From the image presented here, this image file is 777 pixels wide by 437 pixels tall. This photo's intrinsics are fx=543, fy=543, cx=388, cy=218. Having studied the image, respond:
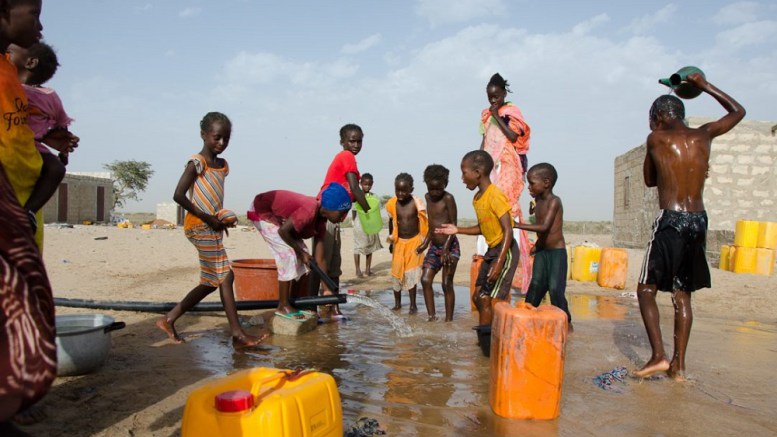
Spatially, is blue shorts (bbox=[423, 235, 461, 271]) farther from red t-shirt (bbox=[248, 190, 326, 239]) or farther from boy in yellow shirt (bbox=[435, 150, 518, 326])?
red t-shirt (bbox=[248, 190, 326, 239])

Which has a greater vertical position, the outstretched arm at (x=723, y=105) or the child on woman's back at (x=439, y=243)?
the outstretched arm at (x=723, y=105)

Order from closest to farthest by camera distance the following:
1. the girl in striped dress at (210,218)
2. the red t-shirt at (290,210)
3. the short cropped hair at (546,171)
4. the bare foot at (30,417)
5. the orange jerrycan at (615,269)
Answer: the bare foot at (30,417) < the girl in striped dress at (210,218) < the red t-shirt at (290,210) < the short cropped hair at (546,171) < the orange jerrycan at (615,269)

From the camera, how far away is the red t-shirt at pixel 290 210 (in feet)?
16.1

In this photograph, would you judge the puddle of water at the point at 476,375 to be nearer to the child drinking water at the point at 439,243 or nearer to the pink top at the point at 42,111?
the child drinking water at the point at 439,243

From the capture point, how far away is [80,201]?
25.6 metres

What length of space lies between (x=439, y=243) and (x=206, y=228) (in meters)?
2.62

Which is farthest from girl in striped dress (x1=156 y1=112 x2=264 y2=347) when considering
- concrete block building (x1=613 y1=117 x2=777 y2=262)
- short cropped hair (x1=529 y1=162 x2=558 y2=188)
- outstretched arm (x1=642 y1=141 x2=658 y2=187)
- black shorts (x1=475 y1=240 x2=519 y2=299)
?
concrete block building (x1=613 y1=117 x2=777 y2=262)

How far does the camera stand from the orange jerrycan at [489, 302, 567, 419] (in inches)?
111

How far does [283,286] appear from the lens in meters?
4.95

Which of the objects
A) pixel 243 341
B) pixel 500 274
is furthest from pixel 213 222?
pixel 500 274

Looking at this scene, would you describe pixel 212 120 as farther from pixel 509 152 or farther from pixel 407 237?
pixel 509 152

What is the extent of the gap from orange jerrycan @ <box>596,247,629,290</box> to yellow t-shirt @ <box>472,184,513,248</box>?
449 cm

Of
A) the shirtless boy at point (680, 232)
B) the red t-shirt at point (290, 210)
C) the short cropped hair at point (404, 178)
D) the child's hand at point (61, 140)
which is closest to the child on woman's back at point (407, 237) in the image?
the short cropped hair at point (404, 178)

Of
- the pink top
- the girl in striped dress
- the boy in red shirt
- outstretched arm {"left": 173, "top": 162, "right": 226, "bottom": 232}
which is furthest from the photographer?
the boy in red shirt
